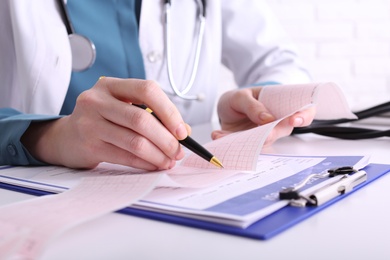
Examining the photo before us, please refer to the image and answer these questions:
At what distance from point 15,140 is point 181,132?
0.23 metres

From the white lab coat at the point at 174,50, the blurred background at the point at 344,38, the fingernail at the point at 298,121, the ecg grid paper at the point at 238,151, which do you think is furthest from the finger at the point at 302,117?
the blurred background at the point at 344,38

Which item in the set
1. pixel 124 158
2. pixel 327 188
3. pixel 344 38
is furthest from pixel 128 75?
pixel 344 38

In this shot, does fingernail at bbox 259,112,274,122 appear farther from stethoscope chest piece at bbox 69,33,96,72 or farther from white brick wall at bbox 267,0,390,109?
white brick wall at bbox 267,0,390,109

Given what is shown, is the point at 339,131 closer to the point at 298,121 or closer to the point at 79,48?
the point at 298,121

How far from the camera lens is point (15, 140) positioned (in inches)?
22.9

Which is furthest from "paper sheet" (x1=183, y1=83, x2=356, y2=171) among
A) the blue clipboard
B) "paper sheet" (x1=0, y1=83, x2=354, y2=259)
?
the blue clipboard

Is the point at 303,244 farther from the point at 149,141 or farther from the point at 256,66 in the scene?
the point at 256,66

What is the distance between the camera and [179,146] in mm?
478

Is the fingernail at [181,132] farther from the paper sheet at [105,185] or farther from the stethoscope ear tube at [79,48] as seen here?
the stethoscope ear tube at [79,48]

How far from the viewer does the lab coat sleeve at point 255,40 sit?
108cm

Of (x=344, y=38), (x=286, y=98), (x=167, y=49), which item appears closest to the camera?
(x=286, y=98)

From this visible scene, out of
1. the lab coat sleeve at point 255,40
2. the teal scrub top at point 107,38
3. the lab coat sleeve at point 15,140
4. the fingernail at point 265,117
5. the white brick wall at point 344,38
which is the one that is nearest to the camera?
the lab coat sleeve at point 15,140

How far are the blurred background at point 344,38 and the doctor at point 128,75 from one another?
0.78 m

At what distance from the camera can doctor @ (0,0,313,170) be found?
48 centimetres
